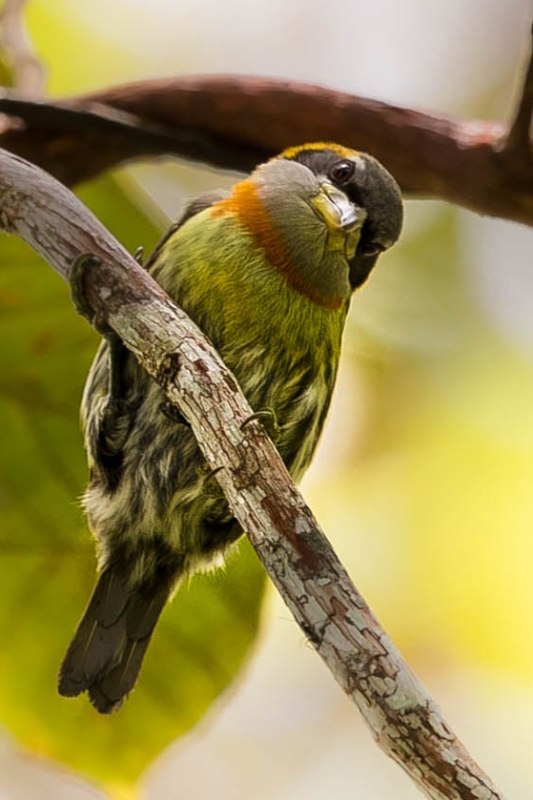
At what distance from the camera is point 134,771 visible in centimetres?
137

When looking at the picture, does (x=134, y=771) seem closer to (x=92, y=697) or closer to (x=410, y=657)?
(x=92, y=697)

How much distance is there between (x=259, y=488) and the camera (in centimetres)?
91

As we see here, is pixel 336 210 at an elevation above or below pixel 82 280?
above

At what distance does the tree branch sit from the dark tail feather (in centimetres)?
42

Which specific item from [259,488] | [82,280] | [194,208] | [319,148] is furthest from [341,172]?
[259,488]

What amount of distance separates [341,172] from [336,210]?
0.16 ft

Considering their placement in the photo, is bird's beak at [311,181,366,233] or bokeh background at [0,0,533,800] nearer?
bird's beak at [311,181,366,233]

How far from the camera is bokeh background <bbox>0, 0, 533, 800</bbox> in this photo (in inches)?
58.8

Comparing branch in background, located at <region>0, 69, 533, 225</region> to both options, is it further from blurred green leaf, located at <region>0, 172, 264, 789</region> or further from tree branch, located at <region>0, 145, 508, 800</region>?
tree branch, located at <region>0, 145, 508, 800</region>

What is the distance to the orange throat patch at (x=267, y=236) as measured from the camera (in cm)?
138

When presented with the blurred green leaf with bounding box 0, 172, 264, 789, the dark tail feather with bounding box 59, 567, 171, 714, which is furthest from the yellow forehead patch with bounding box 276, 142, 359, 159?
the dark tail feather with bounding box 59, 567, 171, 714

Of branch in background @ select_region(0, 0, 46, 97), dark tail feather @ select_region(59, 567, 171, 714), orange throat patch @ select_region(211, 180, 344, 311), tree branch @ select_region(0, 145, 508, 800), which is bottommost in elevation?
dark tail feather @ select_region(59, 567, 171, 714)

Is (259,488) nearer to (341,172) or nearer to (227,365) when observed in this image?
(227,365)

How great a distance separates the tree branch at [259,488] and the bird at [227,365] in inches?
9.3
